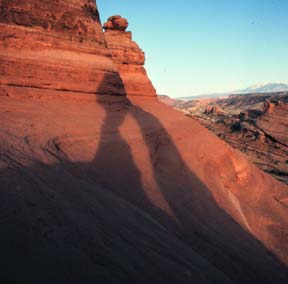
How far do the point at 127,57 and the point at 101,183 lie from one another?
10.8m

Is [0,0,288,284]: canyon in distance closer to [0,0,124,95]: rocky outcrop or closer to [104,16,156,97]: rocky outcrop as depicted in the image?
[0,0,124,95]: rocky outcrop

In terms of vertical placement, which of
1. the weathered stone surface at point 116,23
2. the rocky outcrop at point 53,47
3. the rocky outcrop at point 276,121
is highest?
the weathered stone surface at point 116,23

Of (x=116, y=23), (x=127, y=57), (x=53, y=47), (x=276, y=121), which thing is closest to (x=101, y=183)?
(x=53, y=47)

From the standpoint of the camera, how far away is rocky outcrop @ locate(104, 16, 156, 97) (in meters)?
13.5

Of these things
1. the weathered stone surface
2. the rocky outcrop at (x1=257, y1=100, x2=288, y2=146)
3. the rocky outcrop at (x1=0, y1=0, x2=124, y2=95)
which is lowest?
the rocky outcrop at (x1=257, y1=100, x2=288, y2=146)

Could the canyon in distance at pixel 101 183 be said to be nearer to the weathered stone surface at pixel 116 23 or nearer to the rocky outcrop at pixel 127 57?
the rocky outcrop at pixel 127 57

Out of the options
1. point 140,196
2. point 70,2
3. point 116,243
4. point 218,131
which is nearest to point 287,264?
point 140,196

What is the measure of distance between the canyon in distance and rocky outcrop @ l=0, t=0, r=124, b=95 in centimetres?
3

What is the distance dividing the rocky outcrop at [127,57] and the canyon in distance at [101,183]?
3797 mm

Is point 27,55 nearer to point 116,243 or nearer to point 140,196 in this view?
point 140,196

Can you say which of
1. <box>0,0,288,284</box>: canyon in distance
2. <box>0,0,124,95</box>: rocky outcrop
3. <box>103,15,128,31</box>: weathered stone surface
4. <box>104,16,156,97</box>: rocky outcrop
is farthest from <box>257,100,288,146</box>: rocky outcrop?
<box>0,0,124,95</box>: rocky outcrop

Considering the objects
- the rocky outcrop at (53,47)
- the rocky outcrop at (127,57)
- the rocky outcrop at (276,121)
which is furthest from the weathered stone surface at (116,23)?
the rocky outcrop at (276,121)

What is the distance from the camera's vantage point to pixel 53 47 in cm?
723

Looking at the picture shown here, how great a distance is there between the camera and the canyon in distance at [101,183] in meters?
2.08
